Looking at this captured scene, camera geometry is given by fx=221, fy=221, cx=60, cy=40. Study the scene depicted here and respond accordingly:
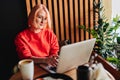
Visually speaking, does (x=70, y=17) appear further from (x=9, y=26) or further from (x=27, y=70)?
(x=27, y=70)

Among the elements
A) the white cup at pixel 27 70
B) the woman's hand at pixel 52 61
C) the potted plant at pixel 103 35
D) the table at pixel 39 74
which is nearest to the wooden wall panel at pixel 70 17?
the potted plant at pixel 103 35

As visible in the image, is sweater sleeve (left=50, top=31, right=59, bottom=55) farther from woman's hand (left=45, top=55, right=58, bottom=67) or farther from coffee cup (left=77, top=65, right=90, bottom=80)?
coffee cup (left=77, top=65, right=90, bottom=80)

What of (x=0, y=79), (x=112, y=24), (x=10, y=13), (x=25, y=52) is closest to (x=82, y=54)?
(x=25, y=52)

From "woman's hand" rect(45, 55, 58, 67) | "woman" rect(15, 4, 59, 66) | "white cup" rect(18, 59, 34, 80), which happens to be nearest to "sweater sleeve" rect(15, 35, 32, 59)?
"woman" rect(15, 4, 59, 66)

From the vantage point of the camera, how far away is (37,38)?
241 centimetres

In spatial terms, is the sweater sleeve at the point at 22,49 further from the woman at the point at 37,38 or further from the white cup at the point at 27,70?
the white cup at the point at 27,70

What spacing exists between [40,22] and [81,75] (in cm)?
104

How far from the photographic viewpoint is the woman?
7.45ft

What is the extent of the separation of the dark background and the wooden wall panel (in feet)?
1.09

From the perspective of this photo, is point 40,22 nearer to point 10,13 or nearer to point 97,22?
point 10,13

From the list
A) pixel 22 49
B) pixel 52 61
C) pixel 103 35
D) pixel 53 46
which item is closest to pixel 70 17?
pixel 103 35

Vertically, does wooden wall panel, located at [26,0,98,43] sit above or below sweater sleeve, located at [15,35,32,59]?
above

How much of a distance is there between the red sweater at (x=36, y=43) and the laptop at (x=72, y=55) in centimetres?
54

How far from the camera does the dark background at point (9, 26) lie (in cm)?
278
